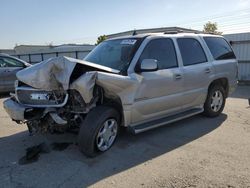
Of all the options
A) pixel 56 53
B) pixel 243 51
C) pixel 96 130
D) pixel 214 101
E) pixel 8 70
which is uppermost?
pixel 56 53

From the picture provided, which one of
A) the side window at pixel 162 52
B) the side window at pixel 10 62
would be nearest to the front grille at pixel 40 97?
the side window at pixel 162 52

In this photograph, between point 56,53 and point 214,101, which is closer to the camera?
point 214,101

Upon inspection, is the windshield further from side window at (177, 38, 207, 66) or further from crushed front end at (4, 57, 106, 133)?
side window at (177, 38, 207, 66)

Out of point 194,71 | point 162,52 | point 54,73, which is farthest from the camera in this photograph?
point 194,71

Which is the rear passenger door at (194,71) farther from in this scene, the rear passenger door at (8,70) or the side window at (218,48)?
the rear passenger door at (8,70)

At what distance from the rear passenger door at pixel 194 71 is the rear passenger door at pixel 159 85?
9.4 inches

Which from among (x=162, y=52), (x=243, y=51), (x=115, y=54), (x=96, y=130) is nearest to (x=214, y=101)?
(x=162, y=52)

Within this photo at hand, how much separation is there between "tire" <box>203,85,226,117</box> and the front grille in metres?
3.64

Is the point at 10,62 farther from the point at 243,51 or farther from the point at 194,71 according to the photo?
the point at 243,51

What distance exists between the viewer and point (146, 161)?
4.05 metres

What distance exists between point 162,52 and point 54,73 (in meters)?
2.16

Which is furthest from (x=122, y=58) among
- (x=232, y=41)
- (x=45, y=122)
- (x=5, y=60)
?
(x=232, y=41)

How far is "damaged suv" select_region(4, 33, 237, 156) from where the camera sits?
3.97 meters

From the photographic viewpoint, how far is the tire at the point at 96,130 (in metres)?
3.95
